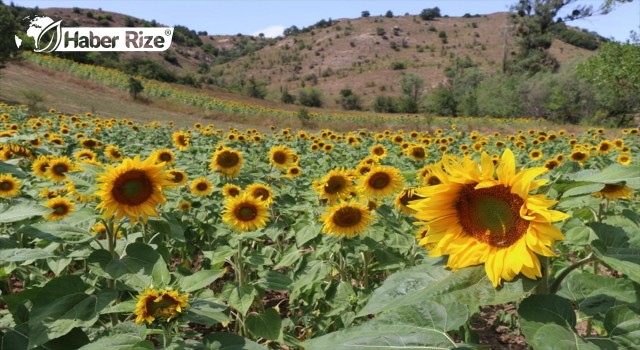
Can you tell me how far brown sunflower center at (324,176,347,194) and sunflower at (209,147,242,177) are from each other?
Result: 136 centimetres

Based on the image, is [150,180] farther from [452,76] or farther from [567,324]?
[452,76]

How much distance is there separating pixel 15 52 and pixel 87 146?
2155 cm

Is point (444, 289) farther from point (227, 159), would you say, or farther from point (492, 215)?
point (227, 159)

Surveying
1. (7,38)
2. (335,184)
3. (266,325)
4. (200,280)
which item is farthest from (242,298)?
(7,38)

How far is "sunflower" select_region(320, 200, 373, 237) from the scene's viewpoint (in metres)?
2.79

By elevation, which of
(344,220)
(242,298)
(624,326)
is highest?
(624,326)

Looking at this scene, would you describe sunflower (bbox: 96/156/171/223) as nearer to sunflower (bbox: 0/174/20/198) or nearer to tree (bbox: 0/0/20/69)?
sunflower (bbox: 0/174/20/198)

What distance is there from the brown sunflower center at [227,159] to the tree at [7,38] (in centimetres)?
2254

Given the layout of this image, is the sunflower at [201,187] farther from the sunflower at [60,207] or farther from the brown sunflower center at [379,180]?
the brown sunflower center at [379,180]

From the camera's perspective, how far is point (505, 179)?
43.4 inches

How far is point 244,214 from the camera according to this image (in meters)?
3.06

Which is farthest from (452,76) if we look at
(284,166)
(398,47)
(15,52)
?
(284,166)

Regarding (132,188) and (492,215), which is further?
(132,188)

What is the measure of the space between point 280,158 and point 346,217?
8.02 ft
